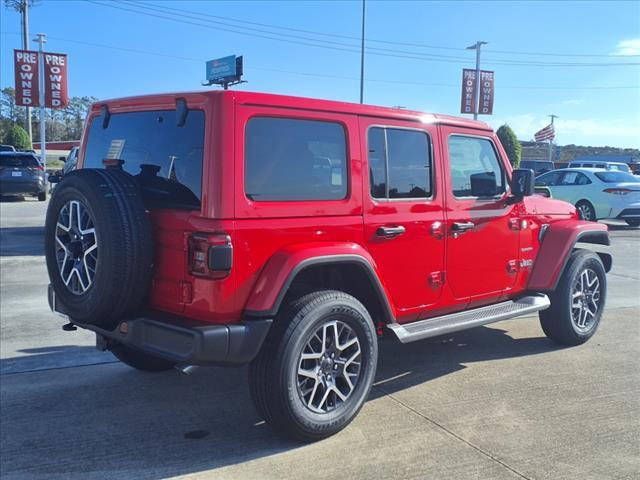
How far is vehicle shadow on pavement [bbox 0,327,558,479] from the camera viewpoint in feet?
10.9

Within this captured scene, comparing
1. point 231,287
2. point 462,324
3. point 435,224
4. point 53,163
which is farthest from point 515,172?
point 53,163

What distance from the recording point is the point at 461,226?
443 cm

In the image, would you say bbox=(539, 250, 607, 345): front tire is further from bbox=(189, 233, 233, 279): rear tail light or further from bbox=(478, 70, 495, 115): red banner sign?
bbox=(478, 70, 495, 115): red banner sign

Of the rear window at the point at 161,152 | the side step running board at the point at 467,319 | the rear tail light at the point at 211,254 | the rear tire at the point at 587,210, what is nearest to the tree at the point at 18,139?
the rear tire at the point at 587,210

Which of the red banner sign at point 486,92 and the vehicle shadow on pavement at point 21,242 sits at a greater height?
the red banner sign at point 486,92

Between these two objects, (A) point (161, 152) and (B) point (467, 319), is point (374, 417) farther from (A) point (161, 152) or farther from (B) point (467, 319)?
(A) point (161, 152)

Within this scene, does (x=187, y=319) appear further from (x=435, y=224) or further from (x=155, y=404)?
(x=435, y=224)

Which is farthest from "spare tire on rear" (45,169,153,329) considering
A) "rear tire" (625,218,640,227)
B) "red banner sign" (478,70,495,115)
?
"red banner sign" (478,70,495,115)

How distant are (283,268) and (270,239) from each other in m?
0.18

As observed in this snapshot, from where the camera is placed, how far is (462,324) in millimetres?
4371

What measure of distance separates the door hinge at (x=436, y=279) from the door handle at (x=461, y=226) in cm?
34

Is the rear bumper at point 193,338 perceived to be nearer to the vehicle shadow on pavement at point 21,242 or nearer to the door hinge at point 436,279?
the door hinge at point 436,279

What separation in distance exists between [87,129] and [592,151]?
86932mm

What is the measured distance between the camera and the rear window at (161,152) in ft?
10.8
